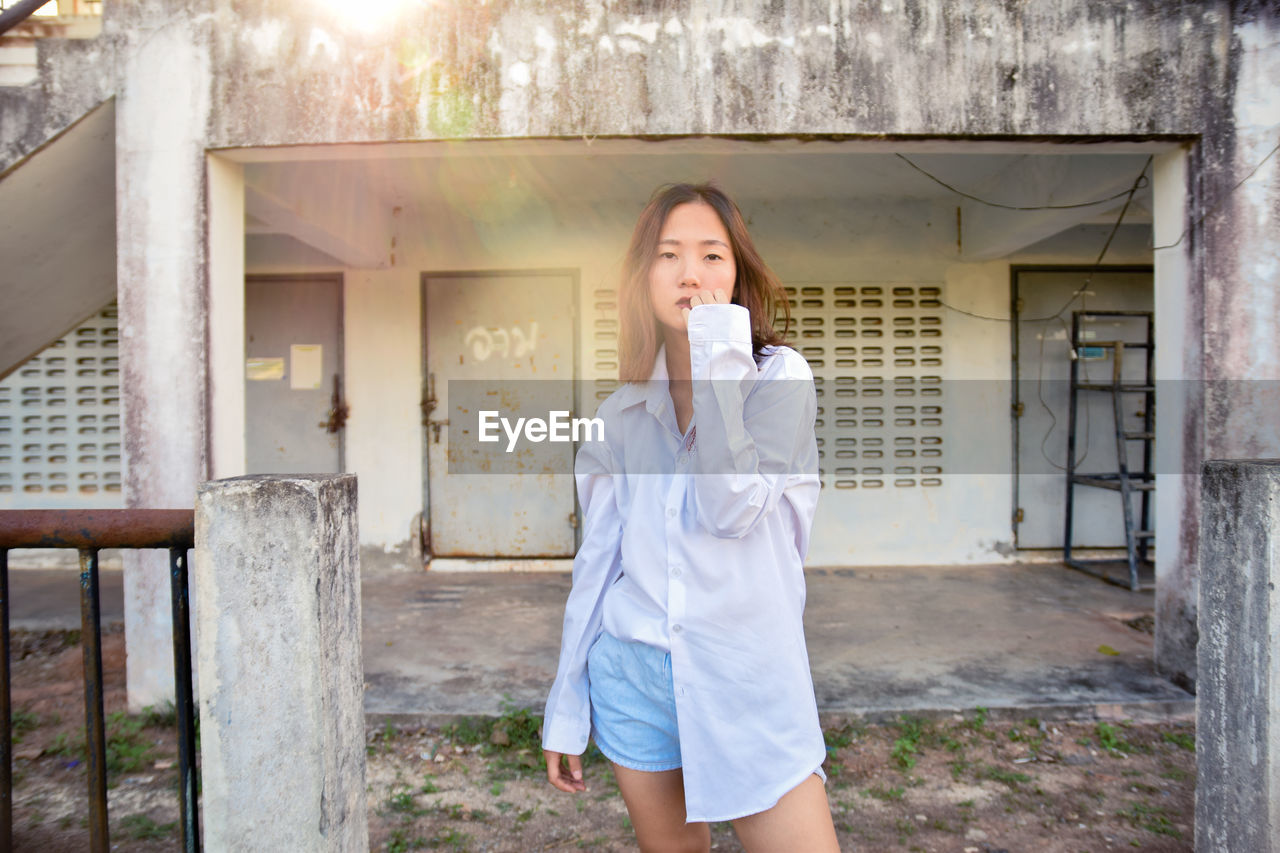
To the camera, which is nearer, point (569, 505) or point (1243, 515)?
point (1243, 515)

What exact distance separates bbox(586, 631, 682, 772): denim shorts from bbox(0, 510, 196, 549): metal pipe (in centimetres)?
85

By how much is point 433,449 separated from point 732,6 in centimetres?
380

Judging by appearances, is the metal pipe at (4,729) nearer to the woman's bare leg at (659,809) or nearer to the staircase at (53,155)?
the woman's bare leg at (659,809)

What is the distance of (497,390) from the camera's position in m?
5.67

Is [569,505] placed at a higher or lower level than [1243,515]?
lower

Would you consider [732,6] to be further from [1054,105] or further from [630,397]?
[630,397]

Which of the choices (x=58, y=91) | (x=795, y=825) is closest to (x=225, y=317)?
(x=58, y=91)

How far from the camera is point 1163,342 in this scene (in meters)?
3.41

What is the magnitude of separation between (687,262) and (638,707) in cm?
80

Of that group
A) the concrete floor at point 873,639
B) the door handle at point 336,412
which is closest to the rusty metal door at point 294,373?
the door handle at point 336,412

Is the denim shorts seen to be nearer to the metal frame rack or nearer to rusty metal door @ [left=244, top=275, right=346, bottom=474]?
rusty metal door @ [left=244, top=275, right=346, bottom=474]

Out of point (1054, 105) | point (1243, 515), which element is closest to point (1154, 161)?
point (1054, 105)

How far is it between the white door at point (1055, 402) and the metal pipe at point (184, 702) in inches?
228

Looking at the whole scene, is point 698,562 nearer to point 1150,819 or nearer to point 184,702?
point 184,702
